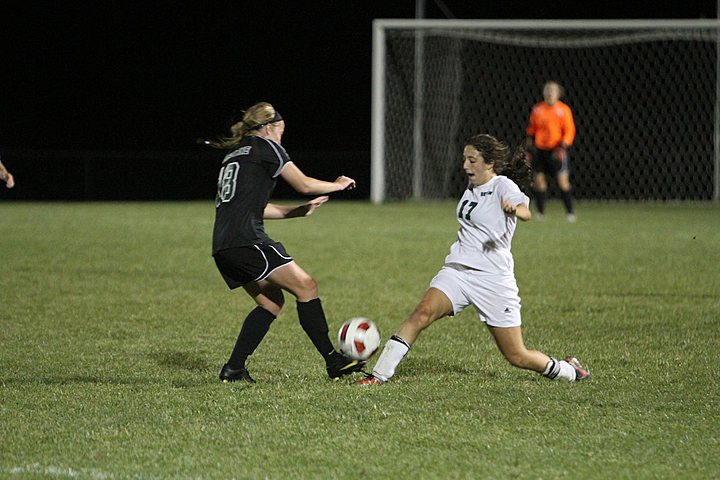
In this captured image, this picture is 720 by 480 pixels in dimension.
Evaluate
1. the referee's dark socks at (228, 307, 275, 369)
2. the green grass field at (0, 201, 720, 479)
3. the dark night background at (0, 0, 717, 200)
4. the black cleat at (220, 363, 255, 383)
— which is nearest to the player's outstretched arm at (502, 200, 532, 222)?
the green grass field at (0, 201, 720, 479)

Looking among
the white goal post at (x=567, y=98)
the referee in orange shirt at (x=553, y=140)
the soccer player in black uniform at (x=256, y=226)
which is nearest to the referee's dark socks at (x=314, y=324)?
the soccer player in black uniform at (x=256, y=226)

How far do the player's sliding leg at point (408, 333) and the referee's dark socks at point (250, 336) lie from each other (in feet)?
2.20

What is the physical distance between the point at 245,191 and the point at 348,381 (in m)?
1.24

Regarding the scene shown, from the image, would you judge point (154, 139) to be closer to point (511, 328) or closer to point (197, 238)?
point (197, 238)

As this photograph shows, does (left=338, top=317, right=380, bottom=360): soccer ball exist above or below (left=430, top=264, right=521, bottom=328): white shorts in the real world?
below

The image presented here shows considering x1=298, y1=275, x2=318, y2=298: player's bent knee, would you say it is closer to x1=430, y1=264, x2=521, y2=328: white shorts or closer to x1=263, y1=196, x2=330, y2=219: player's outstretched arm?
x1=263, y1=196, x2=330, y2=219: player's outstretched arm

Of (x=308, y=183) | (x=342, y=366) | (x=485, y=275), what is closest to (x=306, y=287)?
(x=342, y=366)

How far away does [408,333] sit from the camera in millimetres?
6633

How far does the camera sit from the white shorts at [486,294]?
21.3 feet

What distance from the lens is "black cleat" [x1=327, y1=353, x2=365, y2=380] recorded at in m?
6.73

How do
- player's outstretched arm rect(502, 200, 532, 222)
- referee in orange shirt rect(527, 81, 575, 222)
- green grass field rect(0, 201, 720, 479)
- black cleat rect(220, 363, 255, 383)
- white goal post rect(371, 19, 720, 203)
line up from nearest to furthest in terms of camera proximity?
green grass field rect(0, 201, 720, 479), player's outstretched arm rect(502, 200, 532, 222), black cleat rect(220, 363, 255, 383), referee in orange shirt rect(527, 81, 575, 222), white goal post rect(371, 19, 720, 203)

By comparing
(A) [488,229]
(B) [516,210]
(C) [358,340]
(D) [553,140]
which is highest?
(B) [516,210]

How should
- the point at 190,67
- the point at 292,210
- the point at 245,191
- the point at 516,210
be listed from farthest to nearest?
the point at 190,67
the point at 292,210
the point at 245,191
the point at 516,210

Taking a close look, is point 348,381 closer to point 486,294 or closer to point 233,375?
point 233,375
